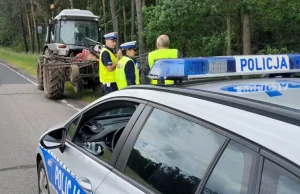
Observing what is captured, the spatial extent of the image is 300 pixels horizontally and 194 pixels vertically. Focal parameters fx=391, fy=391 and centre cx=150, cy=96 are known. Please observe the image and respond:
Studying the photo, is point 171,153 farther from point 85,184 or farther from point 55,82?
point 55,82

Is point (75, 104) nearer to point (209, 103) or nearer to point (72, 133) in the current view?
point (72, 133)

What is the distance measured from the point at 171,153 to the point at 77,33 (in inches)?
441

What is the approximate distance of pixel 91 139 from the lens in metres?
3.15

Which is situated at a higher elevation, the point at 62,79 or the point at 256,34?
the point at 256,34

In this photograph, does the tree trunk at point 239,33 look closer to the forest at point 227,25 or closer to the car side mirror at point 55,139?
the forest at point 227,25

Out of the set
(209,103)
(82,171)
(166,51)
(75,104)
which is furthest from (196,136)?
(75,104)

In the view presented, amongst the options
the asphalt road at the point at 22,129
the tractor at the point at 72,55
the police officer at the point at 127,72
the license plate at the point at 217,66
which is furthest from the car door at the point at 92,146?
the tractor at the point at 72,55

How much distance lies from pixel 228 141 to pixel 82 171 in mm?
1317

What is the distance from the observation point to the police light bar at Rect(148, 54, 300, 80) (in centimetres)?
239

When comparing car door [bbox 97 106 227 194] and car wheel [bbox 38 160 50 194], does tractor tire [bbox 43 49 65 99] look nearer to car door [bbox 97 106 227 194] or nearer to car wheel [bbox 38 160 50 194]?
car wheel [bbox 38 160 50 194]

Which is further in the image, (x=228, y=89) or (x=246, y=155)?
(x=228, y=89)

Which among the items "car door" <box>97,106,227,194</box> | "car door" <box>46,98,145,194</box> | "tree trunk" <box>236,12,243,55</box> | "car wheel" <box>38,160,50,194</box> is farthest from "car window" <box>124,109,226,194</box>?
"tree trunk" <box>236,12,243,55</box>

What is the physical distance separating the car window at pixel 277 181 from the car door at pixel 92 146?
1032 mm

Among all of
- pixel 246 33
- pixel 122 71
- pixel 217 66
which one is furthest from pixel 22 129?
pixel 246 33
